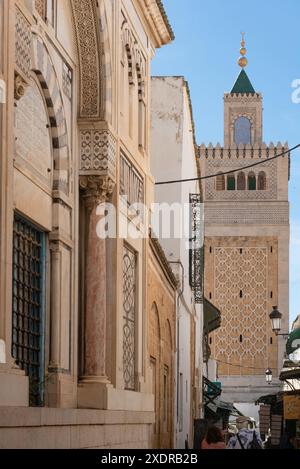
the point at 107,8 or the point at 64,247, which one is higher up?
the point at 107,8

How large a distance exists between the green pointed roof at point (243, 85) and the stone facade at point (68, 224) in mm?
83537

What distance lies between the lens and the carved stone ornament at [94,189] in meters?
12.9

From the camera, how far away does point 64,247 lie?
39.6 ft

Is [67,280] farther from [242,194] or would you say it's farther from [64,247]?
[242,194]

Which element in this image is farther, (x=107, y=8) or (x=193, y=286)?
(x=193, y=286)

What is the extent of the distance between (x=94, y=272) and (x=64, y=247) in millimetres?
916

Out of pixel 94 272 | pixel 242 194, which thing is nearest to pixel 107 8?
pixel 94 272

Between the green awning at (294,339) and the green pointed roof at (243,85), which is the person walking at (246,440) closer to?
the green awning at (294,339)

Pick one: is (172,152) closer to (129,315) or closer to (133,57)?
(133,57)

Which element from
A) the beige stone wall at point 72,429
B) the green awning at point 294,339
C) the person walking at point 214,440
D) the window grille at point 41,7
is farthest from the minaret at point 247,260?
the person walking at point 214,440

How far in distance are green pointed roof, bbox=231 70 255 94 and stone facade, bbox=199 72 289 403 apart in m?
12.4

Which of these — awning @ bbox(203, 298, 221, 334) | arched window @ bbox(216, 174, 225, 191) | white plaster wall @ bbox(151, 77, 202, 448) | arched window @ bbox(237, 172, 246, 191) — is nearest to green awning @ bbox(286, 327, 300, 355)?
white plaster wall @ bbox(151, 77, 202, 448)

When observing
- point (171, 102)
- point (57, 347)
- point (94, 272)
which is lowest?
point (57, 347)

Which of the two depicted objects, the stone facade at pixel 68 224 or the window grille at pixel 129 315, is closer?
the stone facade at pixel 68 224
